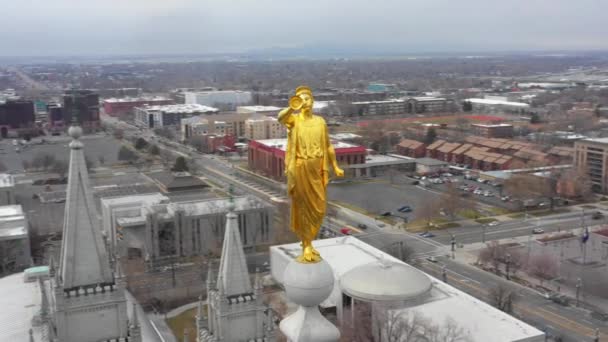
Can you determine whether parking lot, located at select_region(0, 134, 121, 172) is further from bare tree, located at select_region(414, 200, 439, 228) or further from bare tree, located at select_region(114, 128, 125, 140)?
bare tree, located at select_region(414, 200, 439, 228)

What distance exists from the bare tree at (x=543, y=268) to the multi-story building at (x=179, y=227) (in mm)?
20140

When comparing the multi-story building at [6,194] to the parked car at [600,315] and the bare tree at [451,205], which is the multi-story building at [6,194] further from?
the parked car at [600,315]

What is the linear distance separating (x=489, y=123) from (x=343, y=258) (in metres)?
81.7

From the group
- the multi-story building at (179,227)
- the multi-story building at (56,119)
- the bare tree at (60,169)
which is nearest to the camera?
the multi-story building at (179,227)

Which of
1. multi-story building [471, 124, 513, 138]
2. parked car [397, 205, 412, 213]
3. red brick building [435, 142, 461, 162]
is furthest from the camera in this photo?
multi-story building [471, 124, 513, 138]

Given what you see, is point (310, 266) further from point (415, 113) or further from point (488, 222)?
point (415, 113)

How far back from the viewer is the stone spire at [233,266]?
45.7ft

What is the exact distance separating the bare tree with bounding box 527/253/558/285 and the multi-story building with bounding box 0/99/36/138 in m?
102

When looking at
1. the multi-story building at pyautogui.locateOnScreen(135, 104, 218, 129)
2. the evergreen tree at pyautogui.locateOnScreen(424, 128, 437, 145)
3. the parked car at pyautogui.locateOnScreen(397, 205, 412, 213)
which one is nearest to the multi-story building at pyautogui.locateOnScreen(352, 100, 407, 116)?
the multi-story building at pyautogui.locateOnScreen(135, 104, 218, 129)

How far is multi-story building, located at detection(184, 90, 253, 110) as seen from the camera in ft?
546

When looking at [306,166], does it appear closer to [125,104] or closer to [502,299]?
[502,299]

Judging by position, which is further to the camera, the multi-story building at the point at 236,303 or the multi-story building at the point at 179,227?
the multi-story building at the point at 179,227

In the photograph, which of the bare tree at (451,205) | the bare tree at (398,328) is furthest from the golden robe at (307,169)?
the bare tree at (451,205)

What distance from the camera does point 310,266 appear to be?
8148 millimetres
